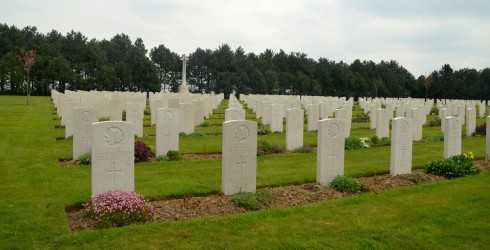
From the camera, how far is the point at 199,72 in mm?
69500

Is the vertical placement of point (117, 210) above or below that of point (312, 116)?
below

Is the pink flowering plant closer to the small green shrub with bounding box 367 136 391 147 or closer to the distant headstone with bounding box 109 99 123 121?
the small green shrub with bounding box 367 136 391 147

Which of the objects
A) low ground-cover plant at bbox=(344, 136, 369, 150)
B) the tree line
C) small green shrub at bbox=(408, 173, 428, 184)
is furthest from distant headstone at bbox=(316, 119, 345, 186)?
the tree line

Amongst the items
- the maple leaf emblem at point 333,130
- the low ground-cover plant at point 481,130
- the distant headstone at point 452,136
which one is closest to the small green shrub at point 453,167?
the distant headstone at point 452,136

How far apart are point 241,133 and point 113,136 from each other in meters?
2.32

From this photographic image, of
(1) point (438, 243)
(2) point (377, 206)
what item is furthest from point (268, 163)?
(1) point (438, 243)

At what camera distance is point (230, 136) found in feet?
26.4

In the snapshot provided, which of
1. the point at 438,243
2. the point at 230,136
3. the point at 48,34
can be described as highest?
the point at 48,34

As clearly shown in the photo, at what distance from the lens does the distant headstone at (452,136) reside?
11.2m

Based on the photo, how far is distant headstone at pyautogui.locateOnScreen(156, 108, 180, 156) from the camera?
38.2ft

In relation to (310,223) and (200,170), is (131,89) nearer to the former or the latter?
(200,170)

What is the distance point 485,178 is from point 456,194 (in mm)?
1961

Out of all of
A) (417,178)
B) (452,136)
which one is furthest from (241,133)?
(452,136)

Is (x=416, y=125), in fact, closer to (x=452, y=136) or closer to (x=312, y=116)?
(x=312, y=116)
